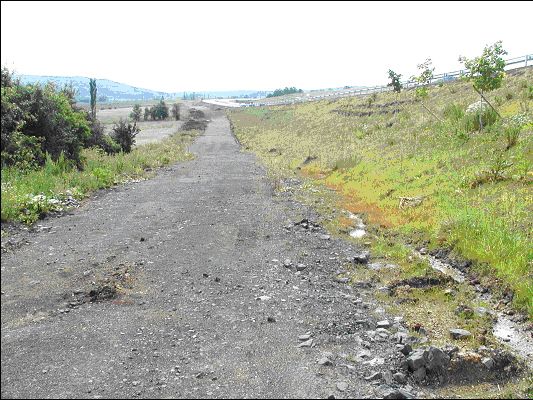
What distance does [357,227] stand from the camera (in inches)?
602

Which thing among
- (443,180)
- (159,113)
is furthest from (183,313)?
(159,113)

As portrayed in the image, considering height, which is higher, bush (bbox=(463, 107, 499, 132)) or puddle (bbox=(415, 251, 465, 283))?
bush (bbox=(463, 107, 499, 132))

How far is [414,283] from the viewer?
10227 millimetres

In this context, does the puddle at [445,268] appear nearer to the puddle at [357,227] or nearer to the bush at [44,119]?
the puddle at [357,227]

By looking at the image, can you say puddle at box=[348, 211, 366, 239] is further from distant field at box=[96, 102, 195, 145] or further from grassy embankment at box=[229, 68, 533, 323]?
distant field at box=[96, 102, 195, 145]

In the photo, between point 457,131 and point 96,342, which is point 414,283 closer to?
point 96,342

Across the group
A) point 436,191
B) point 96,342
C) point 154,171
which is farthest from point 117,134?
point 96,342

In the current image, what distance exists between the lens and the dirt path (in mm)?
5867

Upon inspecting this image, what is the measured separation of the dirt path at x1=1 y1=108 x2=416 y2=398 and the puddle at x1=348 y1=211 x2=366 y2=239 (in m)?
1.08

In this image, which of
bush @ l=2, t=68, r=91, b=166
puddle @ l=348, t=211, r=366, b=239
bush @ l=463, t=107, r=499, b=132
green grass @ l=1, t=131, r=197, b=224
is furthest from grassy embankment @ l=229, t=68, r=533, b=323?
bush @ l=2, t=68, r=91, b=166

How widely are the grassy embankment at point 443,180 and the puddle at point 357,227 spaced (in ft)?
1.06

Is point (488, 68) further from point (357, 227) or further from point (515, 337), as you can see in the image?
point (515, 337)

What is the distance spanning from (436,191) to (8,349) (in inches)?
577

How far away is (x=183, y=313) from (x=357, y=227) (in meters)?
8.46
